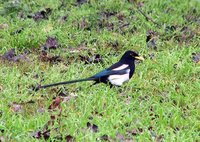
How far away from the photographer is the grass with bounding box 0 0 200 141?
15.0 ft

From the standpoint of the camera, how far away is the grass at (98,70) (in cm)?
459

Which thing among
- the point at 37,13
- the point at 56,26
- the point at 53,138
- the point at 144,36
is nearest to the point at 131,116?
the point at 53,138

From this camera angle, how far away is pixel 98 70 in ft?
20.8

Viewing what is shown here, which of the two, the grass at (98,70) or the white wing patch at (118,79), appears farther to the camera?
the white wing patch at (118,79)

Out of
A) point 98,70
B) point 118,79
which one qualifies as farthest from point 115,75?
point 98,70

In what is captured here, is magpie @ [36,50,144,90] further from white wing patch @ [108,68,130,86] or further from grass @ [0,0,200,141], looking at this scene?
grass @ [0,0,200,141]

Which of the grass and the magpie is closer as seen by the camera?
the grass

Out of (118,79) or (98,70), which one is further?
(98,70)

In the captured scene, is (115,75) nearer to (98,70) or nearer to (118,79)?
(118,79)

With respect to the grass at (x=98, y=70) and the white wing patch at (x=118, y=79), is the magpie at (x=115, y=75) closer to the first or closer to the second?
the white wing patch at (x=118, y=79)

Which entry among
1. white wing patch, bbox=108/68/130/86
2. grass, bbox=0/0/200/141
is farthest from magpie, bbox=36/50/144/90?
grass, bbox=0/0/200/141

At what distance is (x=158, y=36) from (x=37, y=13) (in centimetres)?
233

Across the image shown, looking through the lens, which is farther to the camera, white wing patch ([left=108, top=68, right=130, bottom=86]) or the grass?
white wing patch ([left=108, top=68, right=130, bottom=86])

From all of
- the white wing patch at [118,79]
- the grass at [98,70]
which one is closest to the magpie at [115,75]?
Result: the white wing patch at [118,79]
